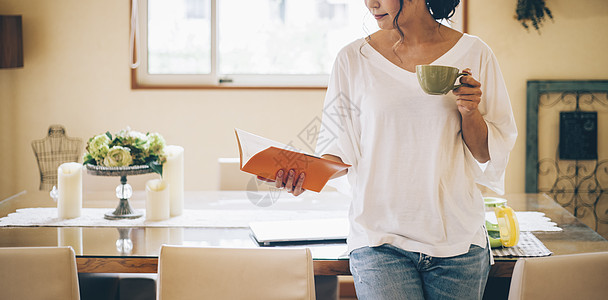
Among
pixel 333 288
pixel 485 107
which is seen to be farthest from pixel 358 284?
pixel 333 288

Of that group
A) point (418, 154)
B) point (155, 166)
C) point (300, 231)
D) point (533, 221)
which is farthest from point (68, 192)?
point (533, 221)

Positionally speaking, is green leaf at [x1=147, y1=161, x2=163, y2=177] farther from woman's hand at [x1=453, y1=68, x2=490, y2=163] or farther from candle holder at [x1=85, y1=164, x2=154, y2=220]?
woman's hand at [x1=453, y1=68, x2=490, y2=163]

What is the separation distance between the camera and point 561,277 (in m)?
1.19

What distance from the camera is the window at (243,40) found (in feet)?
12.1

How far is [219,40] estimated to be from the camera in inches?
146

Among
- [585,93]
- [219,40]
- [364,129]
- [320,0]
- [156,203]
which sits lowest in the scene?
[156,203]

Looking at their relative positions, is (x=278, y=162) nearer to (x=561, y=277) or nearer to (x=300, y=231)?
(x=300, y=231)

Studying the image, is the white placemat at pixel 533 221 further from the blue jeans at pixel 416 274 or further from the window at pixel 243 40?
the window at pixel 243 40

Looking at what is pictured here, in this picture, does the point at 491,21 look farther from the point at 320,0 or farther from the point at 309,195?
the point at 309,195

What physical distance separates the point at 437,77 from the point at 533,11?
2.63 metres

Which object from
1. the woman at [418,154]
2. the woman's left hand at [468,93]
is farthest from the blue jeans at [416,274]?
the woman's left hand at [468,93]

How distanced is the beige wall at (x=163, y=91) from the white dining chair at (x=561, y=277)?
8.32 feet

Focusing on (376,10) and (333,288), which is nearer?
(376,10)

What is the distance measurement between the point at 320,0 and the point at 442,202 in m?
2.56
